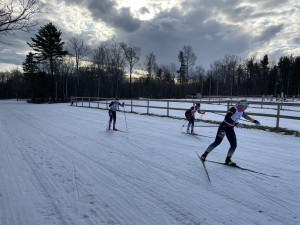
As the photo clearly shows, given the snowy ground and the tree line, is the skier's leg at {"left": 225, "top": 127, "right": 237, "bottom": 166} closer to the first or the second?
the snowy ground

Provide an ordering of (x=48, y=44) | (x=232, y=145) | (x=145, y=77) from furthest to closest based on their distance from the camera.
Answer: (x=145, y=77), (x=48, y=44), (x=232, y=145)

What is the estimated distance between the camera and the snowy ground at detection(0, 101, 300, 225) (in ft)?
13.4

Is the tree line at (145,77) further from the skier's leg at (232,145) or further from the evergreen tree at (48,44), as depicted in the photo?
the skier's leg at (232,145)

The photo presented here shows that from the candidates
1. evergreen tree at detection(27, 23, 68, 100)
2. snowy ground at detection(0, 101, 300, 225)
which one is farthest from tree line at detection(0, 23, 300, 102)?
snowy ground at detection(0, 101, 300, 225)

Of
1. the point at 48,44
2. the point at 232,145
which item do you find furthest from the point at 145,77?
the point at 232,145

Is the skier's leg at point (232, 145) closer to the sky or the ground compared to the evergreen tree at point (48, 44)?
closer to the ground

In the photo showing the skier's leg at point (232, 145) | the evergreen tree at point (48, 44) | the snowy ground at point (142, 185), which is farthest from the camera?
the evergreen tree at point (48, 44)

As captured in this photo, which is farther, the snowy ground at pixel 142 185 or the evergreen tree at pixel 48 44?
the evergreen tree at pixel 48 44

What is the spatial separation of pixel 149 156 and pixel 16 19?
10.3m

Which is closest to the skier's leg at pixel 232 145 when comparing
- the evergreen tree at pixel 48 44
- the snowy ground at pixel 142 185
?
the snowy ground at pixel 142 185

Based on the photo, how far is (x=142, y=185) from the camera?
5453 mm

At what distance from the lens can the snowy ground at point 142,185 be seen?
13.4ft

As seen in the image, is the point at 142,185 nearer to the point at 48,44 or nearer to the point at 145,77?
the point at 48,44

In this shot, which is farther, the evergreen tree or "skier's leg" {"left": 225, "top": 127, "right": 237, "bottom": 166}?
the evergreen tree
